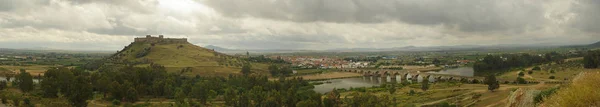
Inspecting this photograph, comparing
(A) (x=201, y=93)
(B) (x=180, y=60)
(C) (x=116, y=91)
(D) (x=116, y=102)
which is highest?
(B) (x=180, y=60)

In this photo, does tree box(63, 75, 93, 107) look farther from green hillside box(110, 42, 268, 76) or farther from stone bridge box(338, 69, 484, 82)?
stone bridge box(338, 69, 484, 82)

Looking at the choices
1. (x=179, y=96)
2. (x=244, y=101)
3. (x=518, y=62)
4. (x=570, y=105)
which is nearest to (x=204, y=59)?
(x=179, y=96)

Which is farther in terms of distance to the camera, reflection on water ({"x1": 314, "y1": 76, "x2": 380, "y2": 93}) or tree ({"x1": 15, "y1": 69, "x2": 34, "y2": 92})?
reflection on water ({"x1": 314, "y1": 76, "x2": 380, "y2": 93})

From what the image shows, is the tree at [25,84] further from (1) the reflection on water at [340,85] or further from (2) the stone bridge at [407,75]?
(2) the stone bridge at [407,75]

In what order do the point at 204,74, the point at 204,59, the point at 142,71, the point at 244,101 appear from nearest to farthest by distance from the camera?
the point at 244,101, the point at 142,71, the point at 204,74, the point at 204,59

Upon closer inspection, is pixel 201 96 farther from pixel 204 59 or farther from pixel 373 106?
pixel 204 59

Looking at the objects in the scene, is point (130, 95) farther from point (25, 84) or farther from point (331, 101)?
→ point (331, 101)

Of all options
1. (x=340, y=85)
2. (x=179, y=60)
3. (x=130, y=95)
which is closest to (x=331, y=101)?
(x=130, y=95)

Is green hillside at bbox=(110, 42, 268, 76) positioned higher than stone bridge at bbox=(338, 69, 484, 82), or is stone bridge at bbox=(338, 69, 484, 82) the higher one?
green hillside at bbox=(110, 42, 268, 76)

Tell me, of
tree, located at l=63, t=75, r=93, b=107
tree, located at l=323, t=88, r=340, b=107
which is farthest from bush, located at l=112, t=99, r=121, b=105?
tree, located at l=323, t=88, r=340, b=107
